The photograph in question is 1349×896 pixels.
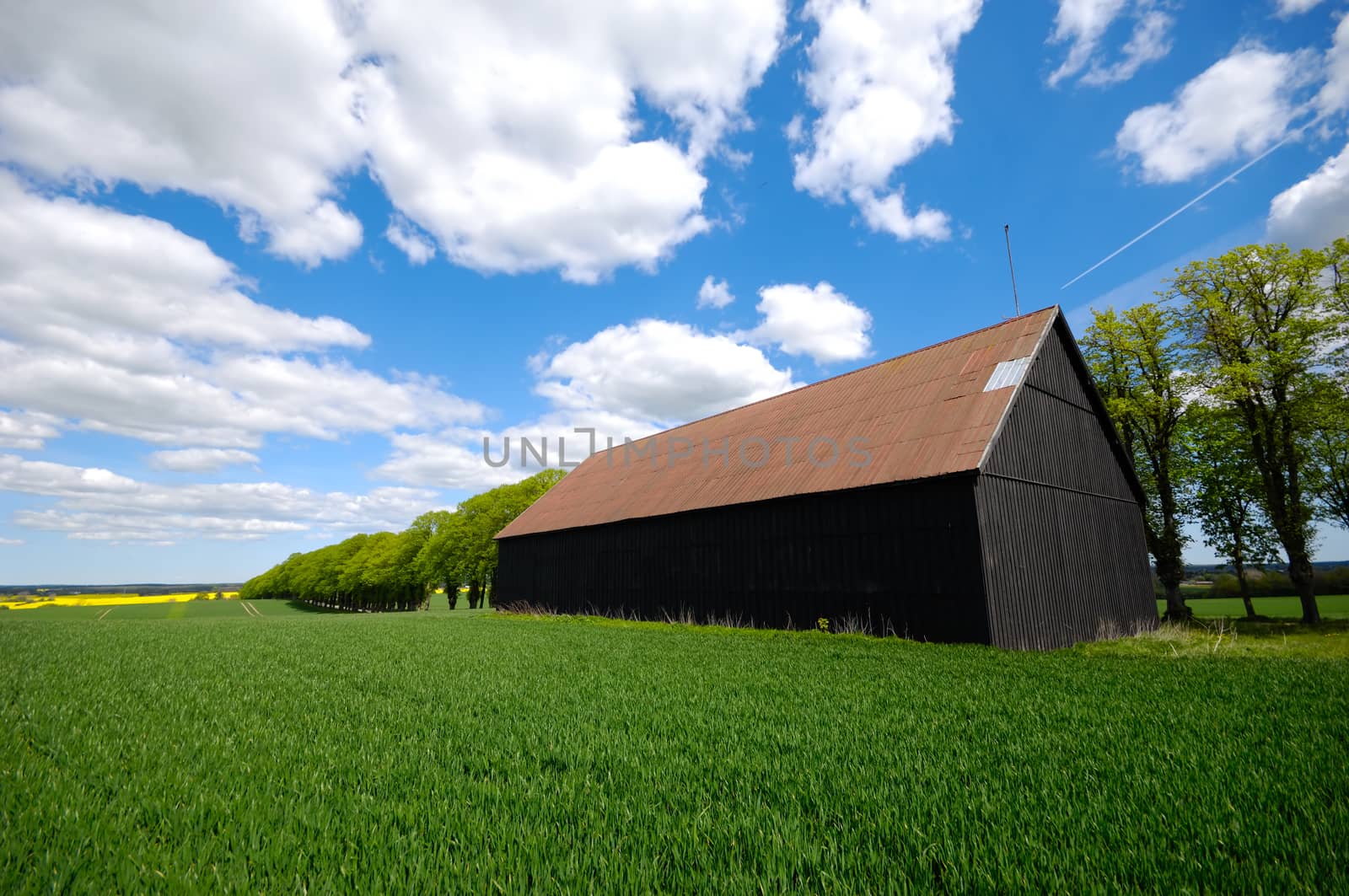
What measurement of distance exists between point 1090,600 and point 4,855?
21.7m

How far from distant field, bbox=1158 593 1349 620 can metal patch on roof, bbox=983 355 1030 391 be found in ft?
84.2

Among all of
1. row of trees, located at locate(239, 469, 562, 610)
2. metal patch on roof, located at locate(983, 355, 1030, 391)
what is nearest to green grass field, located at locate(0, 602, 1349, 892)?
metal patch on roof, located at locate(983, 355, 1030, 391)

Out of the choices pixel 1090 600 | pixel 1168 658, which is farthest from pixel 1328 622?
pixel 1168 658

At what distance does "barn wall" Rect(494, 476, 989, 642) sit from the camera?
49.8 feet

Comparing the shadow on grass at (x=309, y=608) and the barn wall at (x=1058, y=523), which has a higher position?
the barn wall at (x=1058, y=523)

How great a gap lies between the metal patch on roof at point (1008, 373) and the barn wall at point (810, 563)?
3.98m

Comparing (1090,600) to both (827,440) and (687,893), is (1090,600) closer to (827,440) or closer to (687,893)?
(827,440)

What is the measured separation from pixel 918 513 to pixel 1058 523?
5.08 meters

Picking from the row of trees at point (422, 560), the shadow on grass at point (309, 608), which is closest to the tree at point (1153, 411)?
the row of trees at point (422, 560)

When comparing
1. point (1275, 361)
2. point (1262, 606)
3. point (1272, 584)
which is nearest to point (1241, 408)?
point (1275, 361)

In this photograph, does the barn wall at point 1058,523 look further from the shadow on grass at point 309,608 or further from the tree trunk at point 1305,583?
the shadow on grass at point 309,608

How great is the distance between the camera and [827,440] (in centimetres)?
2041

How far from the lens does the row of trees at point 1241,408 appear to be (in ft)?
79.6

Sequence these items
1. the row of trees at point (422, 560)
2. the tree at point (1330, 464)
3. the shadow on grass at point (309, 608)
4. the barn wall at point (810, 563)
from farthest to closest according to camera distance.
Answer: the shadow on grass at point (309, 608), the row of trees at point (422, 560), the tree at point (1330, 464), the barn wall at point (810, 563)
